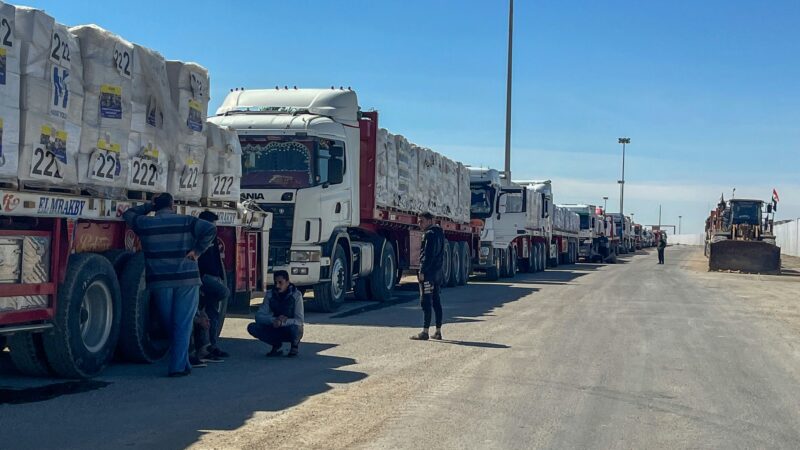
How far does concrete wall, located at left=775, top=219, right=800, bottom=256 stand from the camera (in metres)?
68.4

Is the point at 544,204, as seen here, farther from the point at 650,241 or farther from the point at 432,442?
the point at 650,241

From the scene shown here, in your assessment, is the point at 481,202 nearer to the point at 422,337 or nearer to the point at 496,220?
the point at 496,220

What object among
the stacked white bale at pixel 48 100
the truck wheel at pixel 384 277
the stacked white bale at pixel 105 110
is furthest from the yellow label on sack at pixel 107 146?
the truck wheel at pixel 384 277

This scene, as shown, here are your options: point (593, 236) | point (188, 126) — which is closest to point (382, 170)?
point (188, 126)

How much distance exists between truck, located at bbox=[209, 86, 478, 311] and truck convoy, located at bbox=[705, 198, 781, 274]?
78.5 ft

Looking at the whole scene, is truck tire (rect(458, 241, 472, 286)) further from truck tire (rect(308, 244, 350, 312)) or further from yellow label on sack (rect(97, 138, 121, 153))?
yellow label on sack (rect(97, 138, 121, 153))

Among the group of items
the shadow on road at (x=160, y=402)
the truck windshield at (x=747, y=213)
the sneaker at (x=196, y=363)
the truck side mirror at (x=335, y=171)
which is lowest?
the shadow on road at (x=160, y=402)

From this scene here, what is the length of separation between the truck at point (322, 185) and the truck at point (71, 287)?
17.6 feet

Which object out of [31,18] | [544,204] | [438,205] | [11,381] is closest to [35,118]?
[31,18]

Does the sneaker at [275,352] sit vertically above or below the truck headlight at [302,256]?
below

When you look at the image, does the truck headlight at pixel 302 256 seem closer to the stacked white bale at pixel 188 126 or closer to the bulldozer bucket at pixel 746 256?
the stacked white bale at pixel 188 126

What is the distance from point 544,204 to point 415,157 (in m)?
16.3

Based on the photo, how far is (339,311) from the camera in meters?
16.5

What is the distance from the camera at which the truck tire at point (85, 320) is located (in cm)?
799
